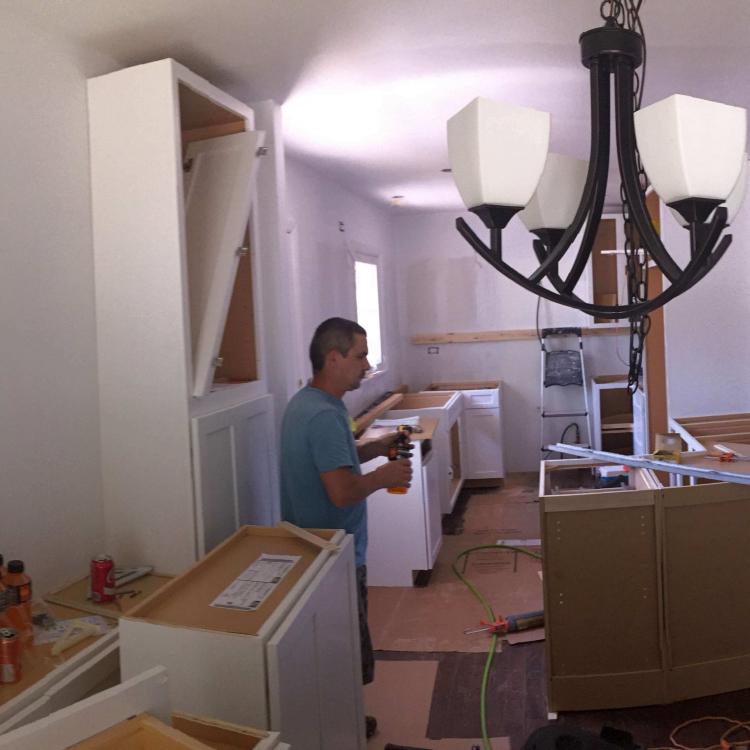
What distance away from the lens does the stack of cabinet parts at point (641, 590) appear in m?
2.91

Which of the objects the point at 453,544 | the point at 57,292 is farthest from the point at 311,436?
the point at 453,544

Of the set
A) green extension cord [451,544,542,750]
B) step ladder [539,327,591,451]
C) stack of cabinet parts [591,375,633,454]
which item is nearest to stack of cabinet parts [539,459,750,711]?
green extension cord [451,544,542,750]

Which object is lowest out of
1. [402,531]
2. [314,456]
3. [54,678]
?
[402,531]

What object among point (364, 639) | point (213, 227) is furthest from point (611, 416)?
point (213, 227)

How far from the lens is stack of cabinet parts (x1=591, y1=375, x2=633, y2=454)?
7148 millimetres

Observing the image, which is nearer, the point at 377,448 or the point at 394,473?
the point at 394,473

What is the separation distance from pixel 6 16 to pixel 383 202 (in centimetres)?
480

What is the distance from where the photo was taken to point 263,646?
5.47 feet

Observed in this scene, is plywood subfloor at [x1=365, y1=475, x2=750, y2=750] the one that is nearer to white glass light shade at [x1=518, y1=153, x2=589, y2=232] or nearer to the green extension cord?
the green extension cord

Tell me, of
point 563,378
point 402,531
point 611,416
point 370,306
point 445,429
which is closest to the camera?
point 402,531

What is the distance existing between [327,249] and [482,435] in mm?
2653

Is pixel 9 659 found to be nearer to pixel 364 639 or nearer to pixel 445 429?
pixel 364 639

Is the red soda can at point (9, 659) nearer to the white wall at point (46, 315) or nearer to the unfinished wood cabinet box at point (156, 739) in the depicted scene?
the white wall at point (46, 315)

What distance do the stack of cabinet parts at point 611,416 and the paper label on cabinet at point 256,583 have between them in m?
5.47
